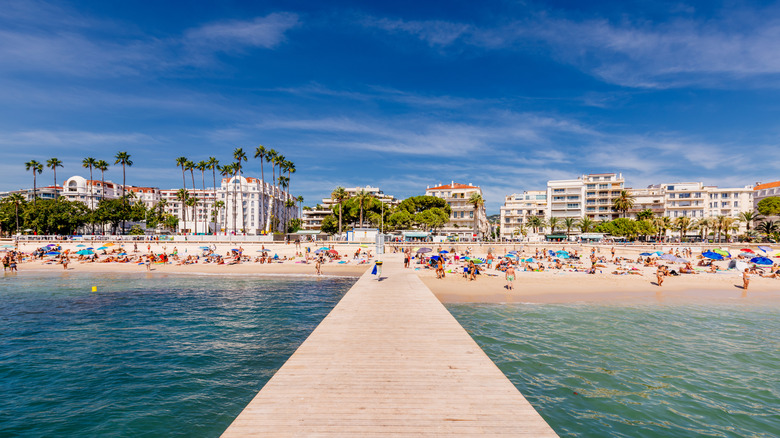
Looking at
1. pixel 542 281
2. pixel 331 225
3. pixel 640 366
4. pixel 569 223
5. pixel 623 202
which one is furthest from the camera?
pixel 331 225

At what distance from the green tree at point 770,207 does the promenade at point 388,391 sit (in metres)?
115

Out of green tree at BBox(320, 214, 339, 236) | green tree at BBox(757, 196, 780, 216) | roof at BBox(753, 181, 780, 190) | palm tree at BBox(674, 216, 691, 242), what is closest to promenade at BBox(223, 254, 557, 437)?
green tree at BBox(320, 214, 339, 236)

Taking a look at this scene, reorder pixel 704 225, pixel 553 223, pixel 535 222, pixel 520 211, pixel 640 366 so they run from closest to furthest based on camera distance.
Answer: pixel 640 366, pixel 704 225, pixel 553 223, pixel 535 222, pixel 520 211

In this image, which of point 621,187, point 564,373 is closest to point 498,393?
point 564,373

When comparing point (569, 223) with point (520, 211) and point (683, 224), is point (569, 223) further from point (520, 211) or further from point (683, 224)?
point (683, 224)

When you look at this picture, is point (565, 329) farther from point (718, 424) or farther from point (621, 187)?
point (621, 187)

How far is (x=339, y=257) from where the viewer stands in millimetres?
46750

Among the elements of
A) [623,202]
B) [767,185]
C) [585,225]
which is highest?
[767,185]

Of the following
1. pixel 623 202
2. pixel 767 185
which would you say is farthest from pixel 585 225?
pixel 767 185

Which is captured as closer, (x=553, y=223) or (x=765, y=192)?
(x=553, y=223)

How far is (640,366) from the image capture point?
42.8 feet

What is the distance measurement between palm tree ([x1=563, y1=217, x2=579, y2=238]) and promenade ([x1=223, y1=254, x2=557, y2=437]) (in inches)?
3522

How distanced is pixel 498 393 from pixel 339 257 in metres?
40.5

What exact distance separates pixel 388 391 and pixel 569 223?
96639mm
